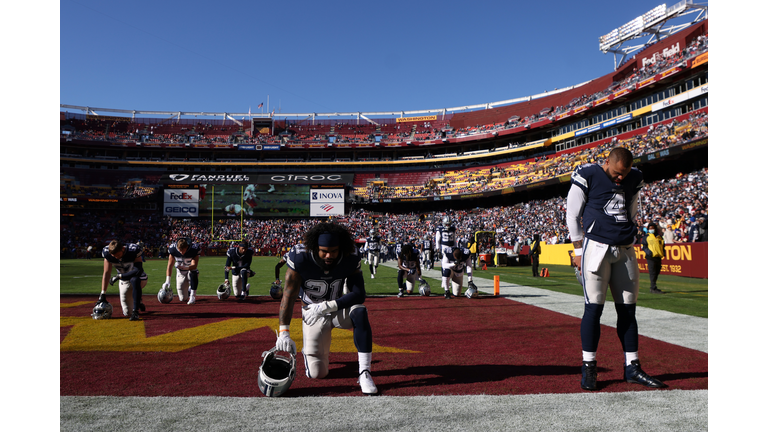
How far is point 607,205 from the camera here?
4.14m

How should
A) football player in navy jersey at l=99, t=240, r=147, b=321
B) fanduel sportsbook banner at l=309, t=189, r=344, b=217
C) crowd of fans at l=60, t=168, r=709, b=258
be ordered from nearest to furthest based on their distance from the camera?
football player in navy jersey at l=99, t=240, r=147, b=321
crowd of fans at l=60, t=168, r=709, b=258
fanduel sportsbook banner at l=309, t=189, r=344, b=217

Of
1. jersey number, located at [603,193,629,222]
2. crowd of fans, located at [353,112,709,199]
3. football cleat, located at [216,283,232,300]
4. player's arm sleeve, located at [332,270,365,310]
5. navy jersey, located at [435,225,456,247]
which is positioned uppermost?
crowd of fans, located at [353,112,709,199]

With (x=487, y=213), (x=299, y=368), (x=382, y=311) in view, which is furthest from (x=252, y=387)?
(x=487, y=213)

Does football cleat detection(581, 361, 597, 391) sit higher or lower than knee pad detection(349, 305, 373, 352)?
lower

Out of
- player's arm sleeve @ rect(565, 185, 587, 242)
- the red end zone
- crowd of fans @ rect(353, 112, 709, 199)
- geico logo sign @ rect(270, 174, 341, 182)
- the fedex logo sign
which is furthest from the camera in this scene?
geico logo sign @ rect(270, 174, 341, 182)

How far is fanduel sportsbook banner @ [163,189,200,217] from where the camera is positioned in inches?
2152

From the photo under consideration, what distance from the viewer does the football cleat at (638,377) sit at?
3.83m

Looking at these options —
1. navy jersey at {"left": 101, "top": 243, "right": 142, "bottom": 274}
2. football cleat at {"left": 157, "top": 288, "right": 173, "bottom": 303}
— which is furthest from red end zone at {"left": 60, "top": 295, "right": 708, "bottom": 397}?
football cleat at {"left": 157, "top": 288, "right": 173, "bottom": 303}

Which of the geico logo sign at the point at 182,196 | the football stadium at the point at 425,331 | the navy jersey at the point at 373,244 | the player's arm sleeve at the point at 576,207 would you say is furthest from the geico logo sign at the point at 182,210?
the player's arm sleeve at the point at 576,207

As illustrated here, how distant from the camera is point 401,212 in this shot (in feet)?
185

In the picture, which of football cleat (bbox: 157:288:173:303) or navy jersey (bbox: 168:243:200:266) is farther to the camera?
navy jersey (bbox: 168:243:200:266)

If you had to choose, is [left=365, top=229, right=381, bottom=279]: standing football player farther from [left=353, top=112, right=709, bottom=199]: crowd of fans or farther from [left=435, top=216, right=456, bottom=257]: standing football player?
[left=353, top=112, right=709, bottom=199]: crowd of fans

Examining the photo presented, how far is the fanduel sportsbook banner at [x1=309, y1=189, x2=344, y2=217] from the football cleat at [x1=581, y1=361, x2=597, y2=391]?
169 ft

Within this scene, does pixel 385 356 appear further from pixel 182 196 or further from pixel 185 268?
pixel 182 196
